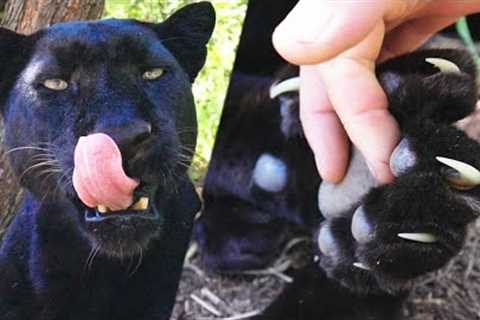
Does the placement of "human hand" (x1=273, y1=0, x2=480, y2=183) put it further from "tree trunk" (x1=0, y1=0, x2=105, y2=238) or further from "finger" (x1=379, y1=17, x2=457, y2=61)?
"tree trunk" (x1=0, y1=0, x2=105, y2=238)

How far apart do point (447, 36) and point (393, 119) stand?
27cm

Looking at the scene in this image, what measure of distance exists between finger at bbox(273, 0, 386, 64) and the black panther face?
0.29 feet

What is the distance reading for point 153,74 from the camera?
1.65 ft

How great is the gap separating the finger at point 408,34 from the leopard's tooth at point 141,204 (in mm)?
256

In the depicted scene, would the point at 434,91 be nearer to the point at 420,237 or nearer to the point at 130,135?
the point at 420,237

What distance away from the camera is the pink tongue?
453 millimetres

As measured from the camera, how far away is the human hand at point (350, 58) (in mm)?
444

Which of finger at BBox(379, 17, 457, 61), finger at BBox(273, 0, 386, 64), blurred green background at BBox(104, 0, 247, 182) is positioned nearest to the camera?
finger at BBox(273, 0, 386, 64)

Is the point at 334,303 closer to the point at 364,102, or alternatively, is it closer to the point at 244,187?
the point at 244,187

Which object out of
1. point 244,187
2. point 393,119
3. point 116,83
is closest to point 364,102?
point 393,119

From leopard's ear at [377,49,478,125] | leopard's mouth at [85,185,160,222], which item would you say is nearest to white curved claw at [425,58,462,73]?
leopard's ear at [377,49,478,125]

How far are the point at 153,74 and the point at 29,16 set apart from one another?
9 cm

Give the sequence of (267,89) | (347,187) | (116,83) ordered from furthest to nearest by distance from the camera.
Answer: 1. (267,89)
2. (347,187)
3. (116,83)

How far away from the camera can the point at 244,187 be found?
0.81m
